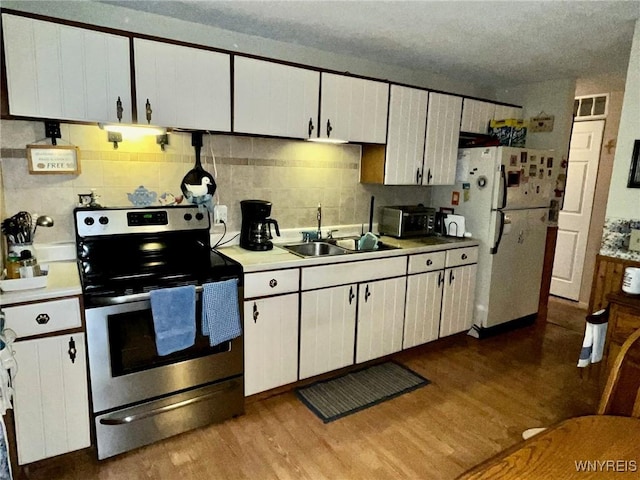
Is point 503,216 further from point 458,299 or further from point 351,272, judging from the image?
point 351,272

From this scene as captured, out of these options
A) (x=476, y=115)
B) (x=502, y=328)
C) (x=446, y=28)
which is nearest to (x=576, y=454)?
(x=446, y=28)

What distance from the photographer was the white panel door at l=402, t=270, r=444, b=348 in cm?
313

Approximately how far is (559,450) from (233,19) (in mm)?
2653

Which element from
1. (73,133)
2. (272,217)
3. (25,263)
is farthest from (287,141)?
(25,263)

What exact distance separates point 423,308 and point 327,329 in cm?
91

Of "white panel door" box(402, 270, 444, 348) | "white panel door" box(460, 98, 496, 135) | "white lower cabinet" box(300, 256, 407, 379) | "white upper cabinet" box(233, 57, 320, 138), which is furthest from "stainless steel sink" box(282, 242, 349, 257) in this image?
"white panel door" box(460, 98, 496, 135)

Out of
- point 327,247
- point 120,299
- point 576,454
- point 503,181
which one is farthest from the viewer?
point 503,181

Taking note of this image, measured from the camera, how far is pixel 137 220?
7.84 ft

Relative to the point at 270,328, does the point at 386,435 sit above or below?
below

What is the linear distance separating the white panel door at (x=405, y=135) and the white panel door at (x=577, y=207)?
2.52 meters

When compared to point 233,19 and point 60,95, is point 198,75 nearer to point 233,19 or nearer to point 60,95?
point 233,19

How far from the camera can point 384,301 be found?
2.97m

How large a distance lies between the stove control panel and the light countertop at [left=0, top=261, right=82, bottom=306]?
0.85 feet

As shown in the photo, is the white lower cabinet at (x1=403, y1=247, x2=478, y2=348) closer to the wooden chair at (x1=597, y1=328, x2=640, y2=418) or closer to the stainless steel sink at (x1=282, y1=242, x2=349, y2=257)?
the stainless steel sink at (x1=282, y1=242, x2=349, y2=257)
